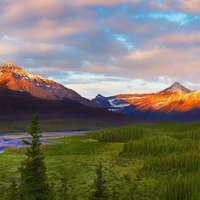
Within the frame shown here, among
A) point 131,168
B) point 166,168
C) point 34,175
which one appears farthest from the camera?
point 131,168

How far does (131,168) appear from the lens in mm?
53812

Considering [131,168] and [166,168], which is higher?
[166,168]

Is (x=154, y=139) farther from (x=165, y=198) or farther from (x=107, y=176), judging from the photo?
(x=165, y=198)

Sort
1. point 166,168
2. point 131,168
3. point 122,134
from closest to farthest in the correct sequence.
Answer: point 166,168 < point 131,168 < point 122,134

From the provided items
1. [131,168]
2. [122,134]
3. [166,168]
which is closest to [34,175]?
[166,168]

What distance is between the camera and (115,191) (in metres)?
42.5

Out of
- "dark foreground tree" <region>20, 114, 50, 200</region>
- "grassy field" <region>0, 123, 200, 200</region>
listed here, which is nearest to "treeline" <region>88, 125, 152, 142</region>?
"grassy field" <region>0, 123, 200, 200</region>

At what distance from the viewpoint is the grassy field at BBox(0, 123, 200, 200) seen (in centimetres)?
4031

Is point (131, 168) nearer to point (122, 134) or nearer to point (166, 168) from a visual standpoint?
point (166, 168)

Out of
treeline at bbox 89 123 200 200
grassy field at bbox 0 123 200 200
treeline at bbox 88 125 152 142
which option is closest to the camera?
treeline at bbox 89 123 200 200

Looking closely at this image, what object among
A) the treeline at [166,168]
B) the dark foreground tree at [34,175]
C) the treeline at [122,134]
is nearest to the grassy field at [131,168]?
the treeline at [166,168]

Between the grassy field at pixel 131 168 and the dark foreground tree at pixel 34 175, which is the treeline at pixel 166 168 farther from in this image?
the dark foreground tree at pixel 34 175

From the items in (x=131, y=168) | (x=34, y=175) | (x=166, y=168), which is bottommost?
(x=131, y=168)

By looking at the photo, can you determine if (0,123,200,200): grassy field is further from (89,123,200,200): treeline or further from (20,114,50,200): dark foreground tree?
(20,114,50,200): dark foreground tree
